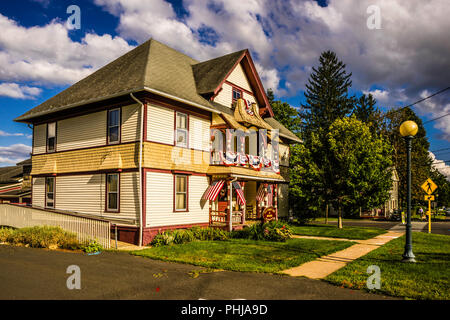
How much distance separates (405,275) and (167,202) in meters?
10.4

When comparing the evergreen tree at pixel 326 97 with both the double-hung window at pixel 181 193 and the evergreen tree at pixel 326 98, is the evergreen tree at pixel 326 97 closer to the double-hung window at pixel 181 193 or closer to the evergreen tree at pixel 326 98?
the evergreen tree at pixel 326 98

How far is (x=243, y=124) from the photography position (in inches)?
812

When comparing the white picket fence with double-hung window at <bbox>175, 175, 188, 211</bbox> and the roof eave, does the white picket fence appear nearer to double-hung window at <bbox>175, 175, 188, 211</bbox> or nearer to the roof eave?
double-hung window at <bbox>175, 175, 188, 211</bbox>

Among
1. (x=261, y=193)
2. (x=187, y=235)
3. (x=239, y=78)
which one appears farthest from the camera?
(x=261, y=193)

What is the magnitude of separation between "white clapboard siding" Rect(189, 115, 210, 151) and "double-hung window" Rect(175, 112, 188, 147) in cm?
30

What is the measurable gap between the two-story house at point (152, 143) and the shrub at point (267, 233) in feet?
2.69

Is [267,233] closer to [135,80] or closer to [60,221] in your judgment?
[60,221]

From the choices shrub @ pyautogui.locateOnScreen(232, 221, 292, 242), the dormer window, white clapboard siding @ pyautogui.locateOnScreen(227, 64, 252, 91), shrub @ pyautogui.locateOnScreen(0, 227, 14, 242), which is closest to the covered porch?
shrub @ pyautogui.locateOnScreen(232, 221, 292, 242)

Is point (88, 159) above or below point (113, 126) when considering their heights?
below

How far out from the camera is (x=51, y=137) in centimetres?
1977

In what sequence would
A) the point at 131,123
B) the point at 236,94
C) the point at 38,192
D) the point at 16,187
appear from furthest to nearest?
the point at 16,187, the point at 236,94, the point at 38,192, the point at 131,123

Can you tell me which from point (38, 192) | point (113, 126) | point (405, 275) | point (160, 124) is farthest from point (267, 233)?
point (38, 192)

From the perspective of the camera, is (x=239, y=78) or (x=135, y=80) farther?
(x=239, y=78)
